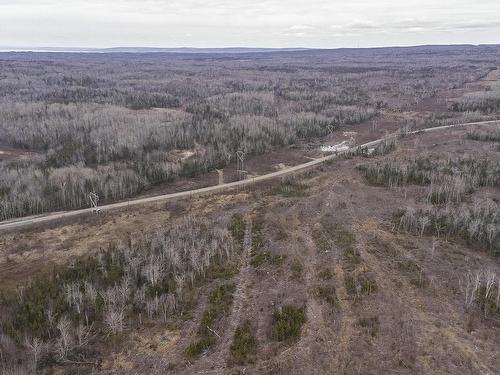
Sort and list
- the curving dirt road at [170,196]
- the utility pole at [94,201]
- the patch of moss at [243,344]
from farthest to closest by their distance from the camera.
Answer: the utility pole at [94,201] → the curving dirt road at [170,196] → the patch of moss at [243,344]

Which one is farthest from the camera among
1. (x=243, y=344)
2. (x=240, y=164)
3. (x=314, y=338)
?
(x=240, y=164)

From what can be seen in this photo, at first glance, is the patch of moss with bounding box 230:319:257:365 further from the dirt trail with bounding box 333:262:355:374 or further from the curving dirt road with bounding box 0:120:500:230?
the curving dirt road with bounding box 0:120:500:230

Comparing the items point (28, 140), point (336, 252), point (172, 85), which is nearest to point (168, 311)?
point (336, 252)

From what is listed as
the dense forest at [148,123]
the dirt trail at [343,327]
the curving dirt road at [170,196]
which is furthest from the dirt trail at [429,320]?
the dense forest at [148,123]

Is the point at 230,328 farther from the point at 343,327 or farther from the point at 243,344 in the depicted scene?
the point at 343,327

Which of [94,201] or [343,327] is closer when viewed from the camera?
[343,327]

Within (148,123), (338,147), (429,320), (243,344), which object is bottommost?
(243,344)

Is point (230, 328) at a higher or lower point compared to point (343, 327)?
lower

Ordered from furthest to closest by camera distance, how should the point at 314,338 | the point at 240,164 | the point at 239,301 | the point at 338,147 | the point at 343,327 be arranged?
the point at 338,147 → the point at 240,164 → the point at 239,301 → the point at 343,327 → the point at 314,338

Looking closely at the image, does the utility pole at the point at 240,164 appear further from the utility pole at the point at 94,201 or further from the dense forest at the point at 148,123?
the utility pole at the point at 94,201

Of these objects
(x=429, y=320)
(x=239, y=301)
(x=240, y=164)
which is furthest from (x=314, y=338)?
(x=240, y=164)
